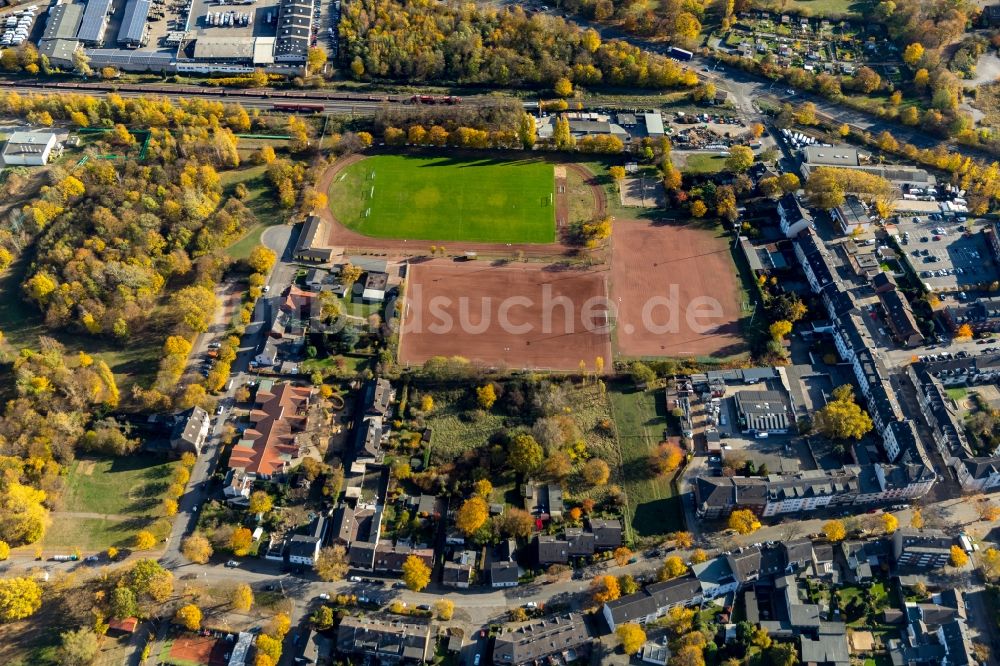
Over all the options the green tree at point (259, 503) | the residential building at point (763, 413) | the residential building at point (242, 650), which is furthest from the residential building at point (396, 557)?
the residential building at point (763, 413)

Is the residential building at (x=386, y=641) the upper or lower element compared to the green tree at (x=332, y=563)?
lower

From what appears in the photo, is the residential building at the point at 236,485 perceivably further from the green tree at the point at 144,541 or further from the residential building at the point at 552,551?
the residential building at the point at 552,551

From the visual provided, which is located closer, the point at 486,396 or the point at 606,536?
the point at 606,536

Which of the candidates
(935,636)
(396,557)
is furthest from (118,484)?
(935,636)

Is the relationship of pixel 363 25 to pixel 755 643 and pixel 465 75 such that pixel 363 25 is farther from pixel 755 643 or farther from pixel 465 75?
pixel 755 643

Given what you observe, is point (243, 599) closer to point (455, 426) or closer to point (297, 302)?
point (455, 426)

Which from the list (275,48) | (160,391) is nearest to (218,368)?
(160,391)
